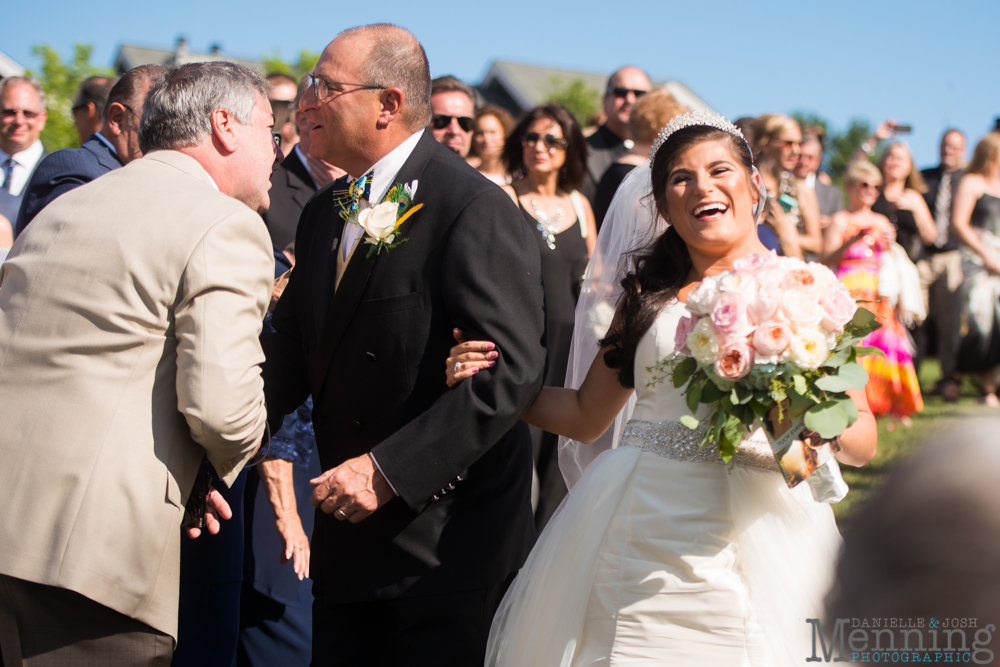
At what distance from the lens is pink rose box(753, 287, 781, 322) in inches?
92.7

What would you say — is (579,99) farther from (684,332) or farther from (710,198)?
(684,332)

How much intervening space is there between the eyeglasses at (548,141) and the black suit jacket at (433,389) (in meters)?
2.79

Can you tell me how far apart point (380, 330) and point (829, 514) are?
1501 mm

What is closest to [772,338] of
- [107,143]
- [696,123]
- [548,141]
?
[696,123]

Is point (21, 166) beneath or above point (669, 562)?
above

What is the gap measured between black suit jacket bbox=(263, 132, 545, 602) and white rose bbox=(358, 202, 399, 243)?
6cm

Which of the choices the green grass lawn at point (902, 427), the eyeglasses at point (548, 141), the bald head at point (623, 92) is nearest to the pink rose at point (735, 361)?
the green grass lawn at point (902, 427)

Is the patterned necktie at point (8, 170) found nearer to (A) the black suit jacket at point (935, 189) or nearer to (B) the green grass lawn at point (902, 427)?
(B) the green grass lawn at point (902, 427)

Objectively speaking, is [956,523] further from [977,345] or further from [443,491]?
[977,345]

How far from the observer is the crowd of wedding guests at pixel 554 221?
371 cm

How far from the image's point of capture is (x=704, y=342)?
94.7 inches

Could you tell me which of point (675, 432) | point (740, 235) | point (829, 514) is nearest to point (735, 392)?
point (675, 432)

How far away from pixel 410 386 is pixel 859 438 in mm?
1358

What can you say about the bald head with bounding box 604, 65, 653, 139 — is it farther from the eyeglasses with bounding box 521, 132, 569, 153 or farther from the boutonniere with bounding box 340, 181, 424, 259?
the boutonniere with bounding box 340, 181, 424, 259
